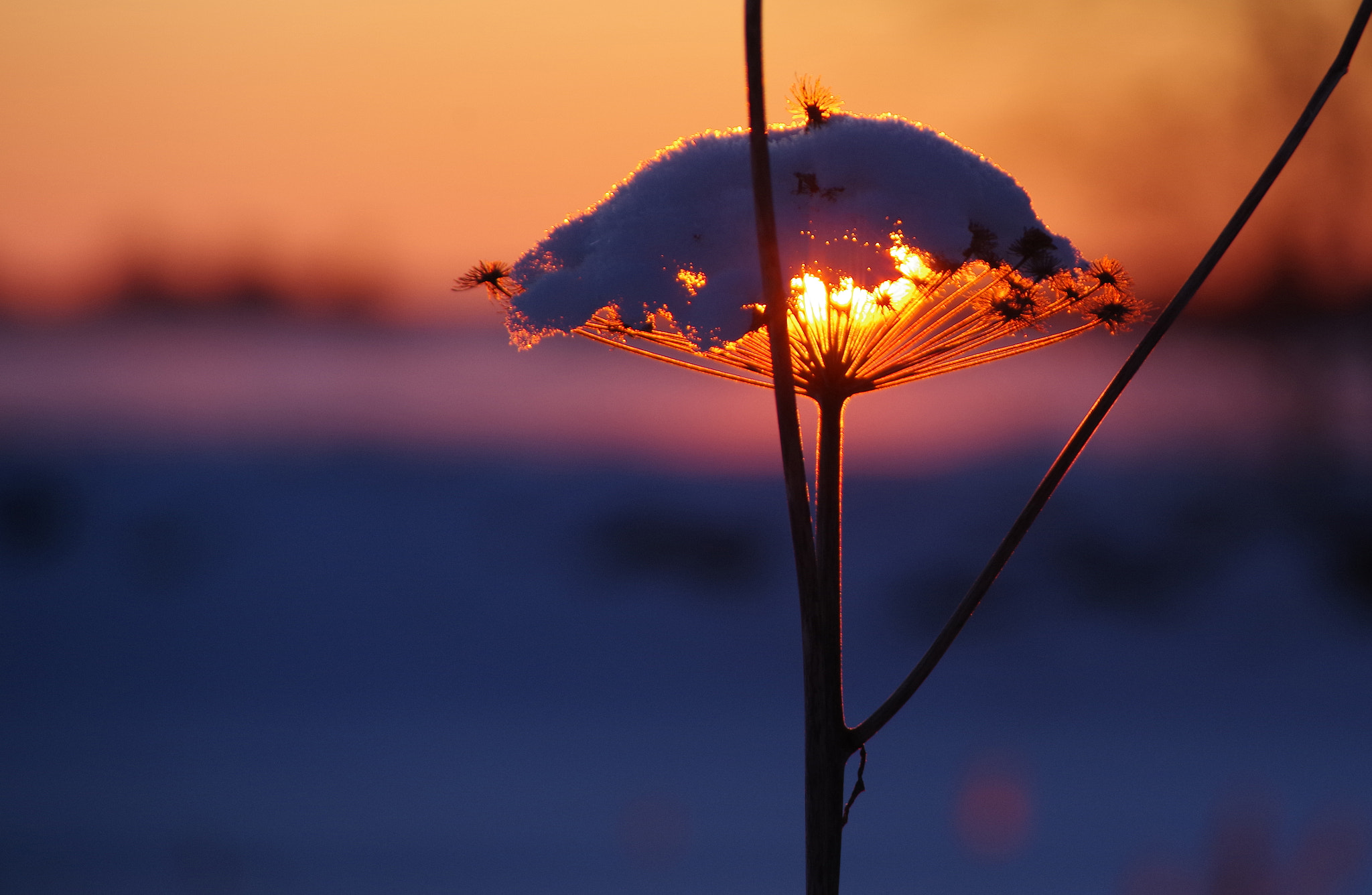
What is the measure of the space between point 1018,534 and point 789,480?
2.19 ft

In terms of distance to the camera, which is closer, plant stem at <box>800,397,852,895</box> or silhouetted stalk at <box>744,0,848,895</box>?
silhouetted stalk at <box>744,0,848,895</box>

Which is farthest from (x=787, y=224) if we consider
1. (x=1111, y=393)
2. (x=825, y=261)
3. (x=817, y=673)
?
(x=817, y=673)

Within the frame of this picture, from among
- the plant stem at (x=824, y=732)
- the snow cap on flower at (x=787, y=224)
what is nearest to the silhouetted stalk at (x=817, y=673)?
the plant stem at (x=824, y=732)

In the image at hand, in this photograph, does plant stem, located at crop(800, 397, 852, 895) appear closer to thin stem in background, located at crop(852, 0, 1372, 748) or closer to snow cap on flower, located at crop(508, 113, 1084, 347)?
thin stem in background, located at crop(852, 0, 1372, 748)

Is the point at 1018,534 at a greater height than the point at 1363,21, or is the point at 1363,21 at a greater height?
the point at 1363,21

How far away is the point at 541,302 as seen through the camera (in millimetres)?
3408

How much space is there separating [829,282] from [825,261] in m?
0.06

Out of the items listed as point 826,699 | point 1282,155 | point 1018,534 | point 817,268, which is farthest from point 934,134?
point 826,699

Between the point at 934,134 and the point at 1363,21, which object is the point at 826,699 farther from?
the point at 1363,21

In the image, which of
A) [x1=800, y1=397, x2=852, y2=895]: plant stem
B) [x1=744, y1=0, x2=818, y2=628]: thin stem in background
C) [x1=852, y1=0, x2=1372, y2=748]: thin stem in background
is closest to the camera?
[x1=744, y1=0, x2=818, y2=628]: thin stem in background

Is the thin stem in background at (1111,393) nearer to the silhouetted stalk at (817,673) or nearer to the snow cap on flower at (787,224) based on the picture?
the silhouetted stalk at (817,673)

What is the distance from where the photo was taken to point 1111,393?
3.04 metres

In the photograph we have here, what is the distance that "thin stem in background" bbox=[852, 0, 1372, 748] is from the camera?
116 inches

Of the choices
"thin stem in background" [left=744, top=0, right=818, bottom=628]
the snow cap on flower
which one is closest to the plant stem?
"thin stem in background" [left=744, top=0, right=818, bottom=628]
